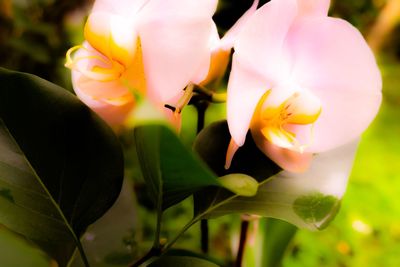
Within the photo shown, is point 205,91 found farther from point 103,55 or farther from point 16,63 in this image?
point 16,63

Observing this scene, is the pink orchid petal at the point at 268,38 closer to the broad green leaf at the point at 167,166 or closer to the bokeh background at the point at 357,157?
the broad green leaf at the point at 167,166

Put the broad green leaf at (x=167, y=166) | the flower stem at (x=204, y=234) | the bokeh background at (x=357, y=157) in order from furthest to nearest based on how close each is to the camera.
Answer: the bokeh background at (x=357, y=157), the flower stem at (x=204, y=234), the broad green leaf at (x=167, y=166)

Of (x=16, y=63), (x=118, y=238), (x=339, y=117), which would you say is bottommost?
(x=16, y=63)

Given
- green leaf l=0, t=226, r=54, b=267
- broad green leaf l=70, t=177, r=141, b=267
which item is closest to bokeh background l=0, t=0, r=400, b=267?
broad green leaf l=70, t=177, r=141, b=267

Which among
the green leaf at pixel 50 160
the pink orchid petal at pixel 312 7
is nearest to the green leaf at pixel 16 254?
the green leaf at pixel 50 160

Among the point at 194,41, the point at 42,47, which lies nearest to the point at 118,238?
the point at 194,41

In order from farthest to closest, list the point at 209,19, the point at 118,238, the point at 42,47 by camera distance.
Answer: the point at 42,47
the point at 118,238
the point at 209,19

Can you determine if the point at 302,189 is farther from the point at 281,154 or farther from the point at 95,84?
the point at 95,84
